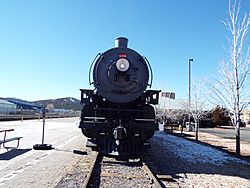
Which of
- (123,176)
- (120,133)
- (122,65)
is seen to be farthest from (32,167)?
(122,65)

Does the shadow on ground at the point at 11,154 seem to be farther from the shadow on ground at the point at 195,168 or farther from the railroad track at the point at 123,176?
the shadow on ground at the point at 195,168

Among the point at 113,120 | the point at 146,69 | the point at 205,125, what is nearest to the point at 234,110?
the point at 146,69

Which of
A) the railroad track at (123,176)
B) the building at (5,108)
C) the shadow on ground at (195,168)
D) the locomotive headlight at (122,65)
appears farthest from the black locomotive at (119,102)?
the building at (5,108)

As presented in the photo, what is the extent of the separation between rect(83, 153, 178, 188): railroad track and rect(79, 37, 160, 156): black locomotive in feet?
2.18

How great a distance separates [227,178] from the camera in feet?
25.7

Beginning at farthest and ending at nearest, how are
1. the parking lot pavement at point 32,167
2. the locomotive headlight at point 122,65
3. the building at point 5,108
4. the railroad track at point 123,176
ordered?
the building at point 5,108 → the locomotive headlight at point 122,65 → the parking lot pavement at point 32,167 → the railroad track at point 123,176

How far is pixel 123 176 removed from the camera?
7.02m

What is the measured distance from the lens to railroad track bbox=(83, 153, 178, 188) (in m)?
6.36

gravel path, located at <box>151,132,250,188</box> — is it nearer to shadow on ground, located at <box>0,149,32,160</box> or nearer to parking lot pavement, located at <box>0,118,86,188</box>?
parking lot pavement, located at <box>0,118,86,188</box>

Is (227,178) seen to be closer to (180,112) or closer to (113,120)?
(113,120)

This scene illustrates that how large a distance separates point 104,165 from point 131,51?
13.9 ft

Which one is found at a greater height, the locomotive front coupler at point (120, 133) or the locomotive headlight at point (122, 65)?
the locomotive headlight at point (122, 65)

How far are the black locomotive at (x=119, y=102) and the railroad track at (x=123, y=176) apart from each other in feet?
2.18

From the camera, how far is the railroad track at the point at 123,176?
20.9 feet
